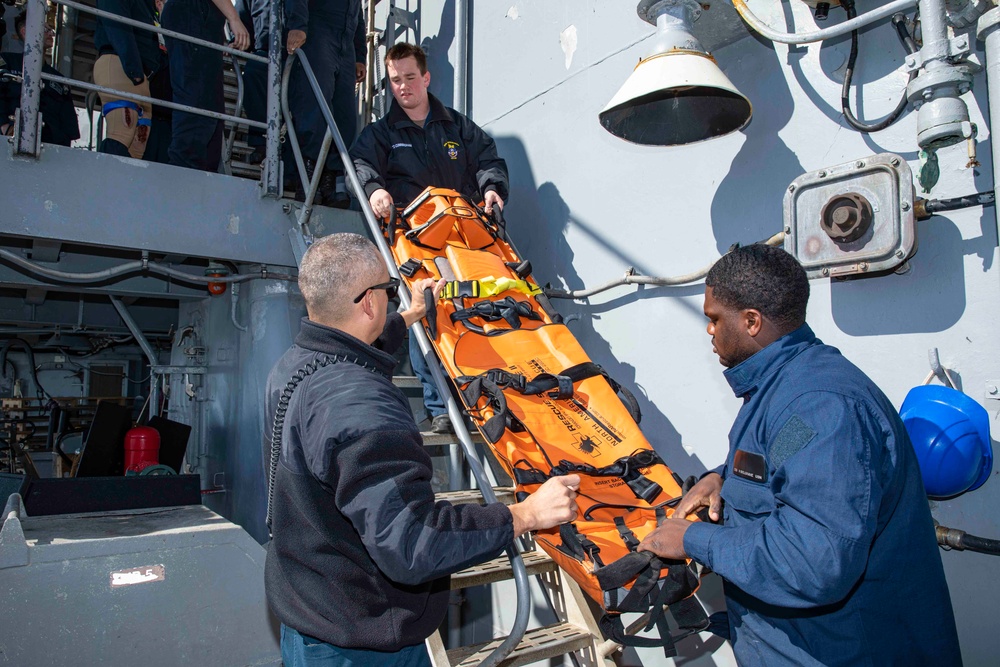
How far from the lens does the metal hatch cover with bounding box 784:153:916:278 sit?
2.20m

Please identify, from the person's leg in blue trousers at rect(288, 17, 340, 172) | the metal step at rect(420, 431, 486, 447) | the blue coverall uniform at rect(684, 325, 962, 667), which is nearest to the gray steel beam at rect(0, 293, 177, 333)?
the person's leg in blue trousers at rect(288, 17, 340, 172)

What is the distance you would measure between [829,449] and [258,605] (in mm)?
2825

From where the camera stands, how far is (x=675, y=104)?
2928 mm

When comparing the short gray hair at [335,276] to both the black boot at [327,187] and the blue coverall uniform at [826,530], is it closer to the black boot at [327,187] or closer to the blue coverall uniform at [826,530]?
the blue coverall uniform at [826,530]

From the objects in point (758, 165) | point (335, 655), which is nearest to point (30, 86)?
point (335, 655)

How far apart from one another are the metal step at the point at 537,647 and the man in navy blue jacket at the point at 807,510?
2.69 ft

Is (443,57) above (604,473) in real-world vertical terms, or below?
above

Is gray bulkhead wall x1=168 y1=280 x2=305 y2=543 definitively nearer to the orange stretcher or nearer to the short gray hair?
the orange stretcher

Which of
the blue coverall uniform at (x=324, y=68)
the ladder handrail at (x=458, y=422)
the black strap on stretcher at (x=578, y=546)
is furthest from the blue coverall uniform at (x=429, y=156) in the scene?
the black strap on stretcher at (x=578, y=546)

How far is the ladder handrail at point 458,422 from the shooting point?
197 cm

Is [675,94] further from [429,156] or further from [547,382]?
[429,156]

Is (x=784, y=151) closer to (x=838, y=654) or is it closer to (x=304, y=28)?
(x=838, y=654)

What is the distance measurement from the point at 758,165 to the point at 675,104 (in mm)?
456

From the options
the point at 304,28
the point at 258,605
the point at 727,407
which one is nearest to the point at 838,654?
the point at 727,407
